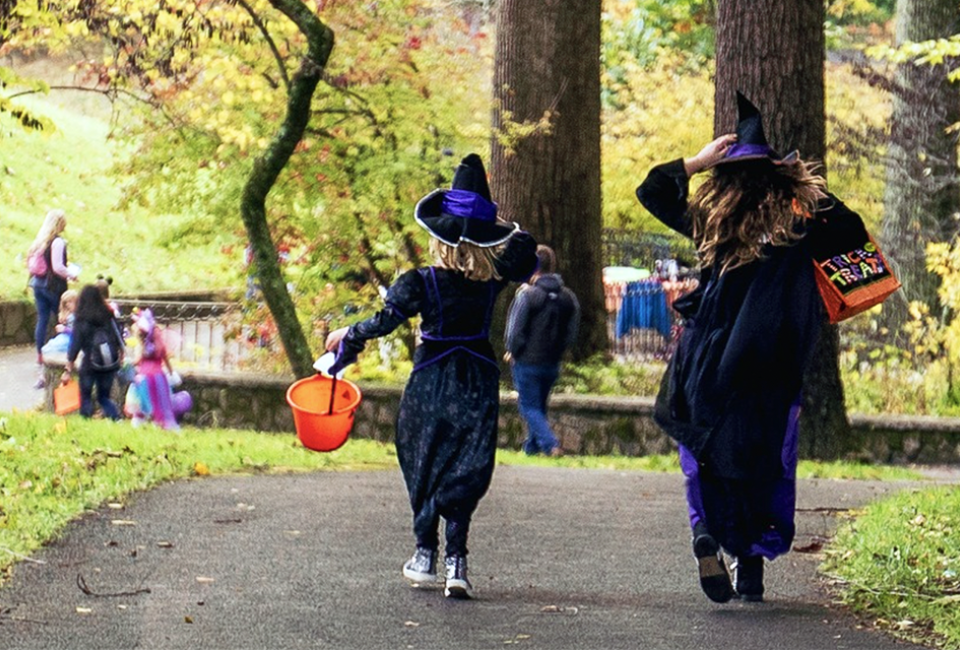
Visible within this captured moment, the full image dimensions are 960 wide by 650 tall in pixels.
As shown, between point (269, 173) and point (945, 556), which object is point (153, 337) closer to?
point (269, 173)

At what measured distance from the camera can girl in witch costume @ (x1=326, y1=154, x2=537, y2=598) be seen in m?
8.32

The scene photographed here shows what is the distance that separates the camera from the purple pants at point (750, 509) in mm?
7887

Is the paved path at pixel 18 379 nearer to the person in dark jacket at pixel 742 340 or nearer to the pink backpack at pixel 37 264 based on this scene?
the pink backpack at pixel 37 264

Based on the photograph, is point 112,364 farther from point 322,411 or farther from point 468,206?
point 468,206

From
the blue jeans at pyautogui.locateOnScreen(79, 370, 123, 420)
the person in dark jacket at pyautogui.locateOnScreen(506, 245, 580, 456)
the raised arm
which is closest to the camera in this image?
the raised arm

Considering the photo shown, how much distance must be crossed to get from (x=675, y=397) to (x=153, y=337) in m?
10.6

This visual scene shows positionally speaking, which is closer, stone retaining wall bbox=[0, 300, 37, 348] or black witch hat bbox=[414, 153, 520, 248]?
black witch hat bbox=[414, 153, 520, 248]

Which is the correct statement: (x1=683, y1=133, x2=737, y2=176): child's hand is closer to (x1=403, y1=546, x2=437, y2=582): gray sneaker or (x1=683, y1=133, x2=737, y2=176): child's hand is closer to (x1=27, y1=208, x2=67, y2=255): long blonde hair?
(x1=403, y1=546, x2=437, y2=582): gray sneaker

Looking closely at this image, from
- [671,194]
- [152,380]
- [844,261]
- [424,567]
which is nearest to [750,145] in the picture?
[671,194]

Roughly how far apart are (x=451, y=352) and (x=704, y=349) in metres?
1.20

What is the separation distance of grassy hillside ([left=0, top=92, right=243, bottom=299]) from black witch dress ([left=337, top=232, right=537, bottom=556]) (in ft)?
82.8

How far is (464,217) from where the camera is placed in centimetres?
834

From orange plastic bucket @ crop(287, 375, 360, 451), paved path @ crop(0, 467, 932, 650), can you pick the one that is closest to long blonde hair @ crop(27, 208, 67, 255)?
paved path @ crop(0, 467, 932, 650)

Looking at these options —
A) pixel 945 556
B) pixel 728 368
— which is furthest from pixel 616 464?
pixel 728 368
